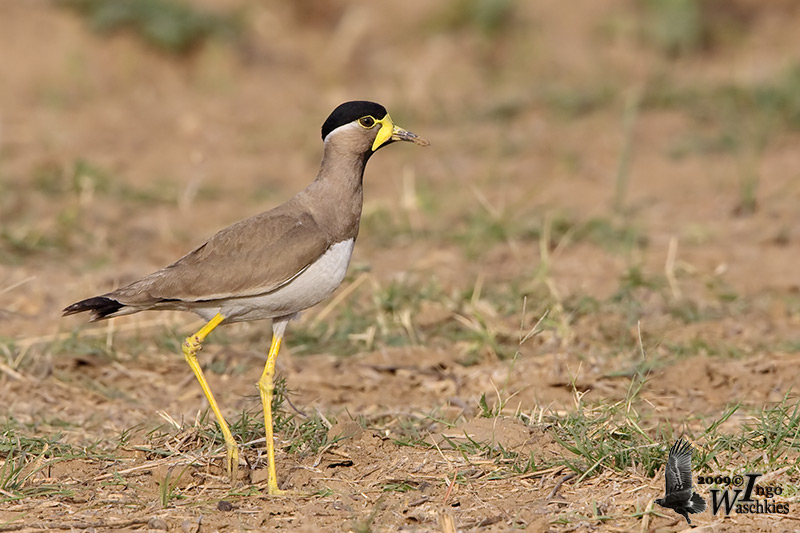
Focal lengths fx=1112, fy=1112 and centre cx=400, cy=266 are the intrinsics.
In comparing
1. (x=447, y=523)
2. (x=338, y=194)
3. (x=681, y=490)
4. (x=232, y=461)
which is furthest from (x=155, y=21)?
(x=681, y=490)

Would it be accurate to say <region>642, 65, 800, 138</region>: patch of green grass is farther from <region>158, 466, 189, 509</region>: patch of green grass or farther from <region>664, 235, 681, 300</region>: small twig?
<region>158, 466, 189, 509</region>: patch of green grass

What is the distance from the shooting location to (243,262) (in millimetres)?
4793

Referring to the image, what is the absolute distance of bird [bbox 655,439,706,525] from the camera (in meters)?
4.11

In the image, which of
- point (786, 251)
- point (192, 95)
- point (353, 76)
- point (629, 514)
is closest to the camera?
point (629, 514)

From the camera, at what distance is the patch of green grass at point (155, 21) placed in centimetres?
1291

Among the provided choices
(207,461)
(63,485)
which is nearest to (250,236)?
(207,461)

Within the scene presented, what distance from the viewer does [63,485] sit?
15.0 feet

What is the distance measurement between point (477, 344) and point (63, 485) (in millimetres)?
2691

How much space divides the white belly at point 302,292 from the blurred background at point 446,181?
0.92 metres

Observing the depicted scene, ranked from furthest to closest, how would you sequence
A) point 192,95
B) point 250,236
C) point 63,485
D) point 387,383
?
point 192,95, point 387,383, point 250,236, point 63,485

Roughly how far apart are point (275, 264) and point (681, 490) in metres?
1.88

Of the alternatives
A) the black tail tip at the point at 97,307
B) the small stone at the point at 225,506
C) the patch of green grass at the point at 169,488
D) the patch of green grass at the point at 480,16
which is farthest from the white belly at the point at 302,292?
the patch of green grass at the point at 480,16

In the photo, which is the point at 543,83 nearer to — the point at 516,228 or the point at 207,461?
the point at 516,228

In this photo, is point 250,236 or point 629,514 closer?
point 629,514
